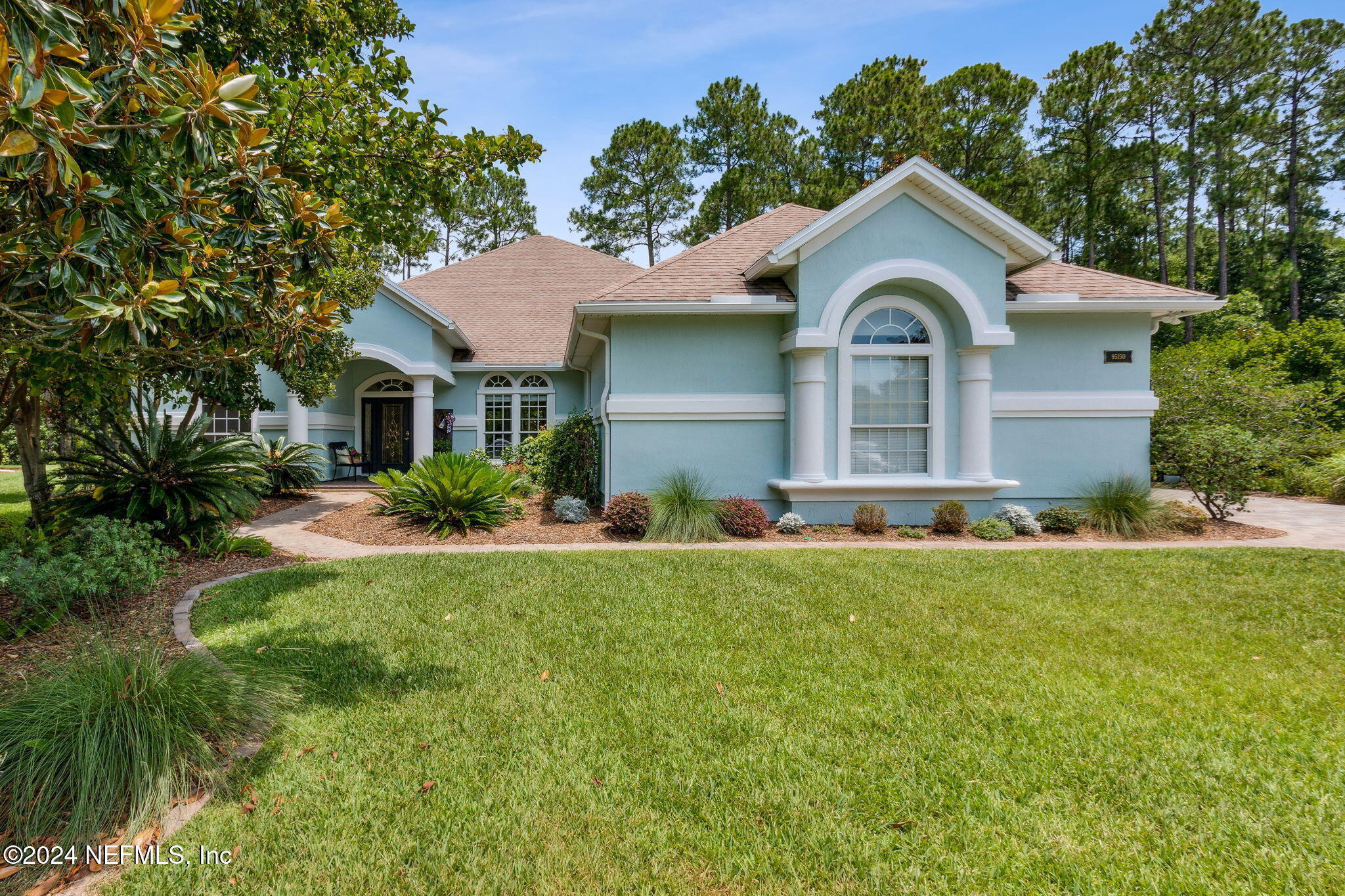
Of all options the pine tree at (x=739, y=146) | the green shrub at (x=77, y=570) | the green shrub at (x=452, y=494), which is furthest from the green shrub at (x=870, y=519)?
the pine tree at (x=739, y=146)

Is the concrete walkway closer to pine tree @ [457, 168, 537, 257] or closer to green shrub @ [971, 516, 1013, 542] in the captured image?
green shrub @ [971, 516, 1013, 542]

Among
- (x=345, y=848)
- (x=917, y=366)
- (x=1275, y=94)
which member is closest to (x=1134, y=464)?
(x=917, y=366)

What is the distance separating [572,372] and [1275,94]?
33932 millimetres

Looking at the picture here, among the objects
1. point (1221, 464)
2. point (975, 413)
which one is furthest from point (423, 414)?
point (1221, 464)

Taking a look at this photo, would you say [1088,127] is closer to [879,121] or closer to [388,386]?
[879,121]

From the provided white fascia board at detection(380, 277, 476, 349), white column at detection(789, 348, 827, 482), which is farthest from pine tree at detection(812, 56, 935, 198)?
white fascia board at detection(380, 277, 476, 349)

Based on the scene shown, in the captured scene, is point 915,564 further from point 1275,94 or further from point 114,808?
point 1275,94

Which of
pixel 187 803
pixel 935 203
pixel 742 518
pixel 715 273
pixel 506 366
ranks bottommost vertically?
pixel 187 803

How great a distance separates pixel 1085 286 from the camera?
11555 millimetres

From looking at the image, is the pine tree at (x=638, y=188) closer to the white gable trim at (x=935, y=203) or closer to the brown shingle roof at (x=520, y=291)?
the brown shingle roof at (x=520, y=291)

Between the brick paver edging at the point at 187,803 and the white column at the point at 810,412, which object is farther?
the white column at the point at 810,412

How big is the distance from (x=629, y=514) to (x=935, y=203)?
24.2ft

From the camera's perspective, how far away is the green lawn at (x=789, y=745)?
2.51 meters

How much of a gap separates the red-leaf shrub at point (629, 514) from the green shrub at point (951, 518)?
489 cm
